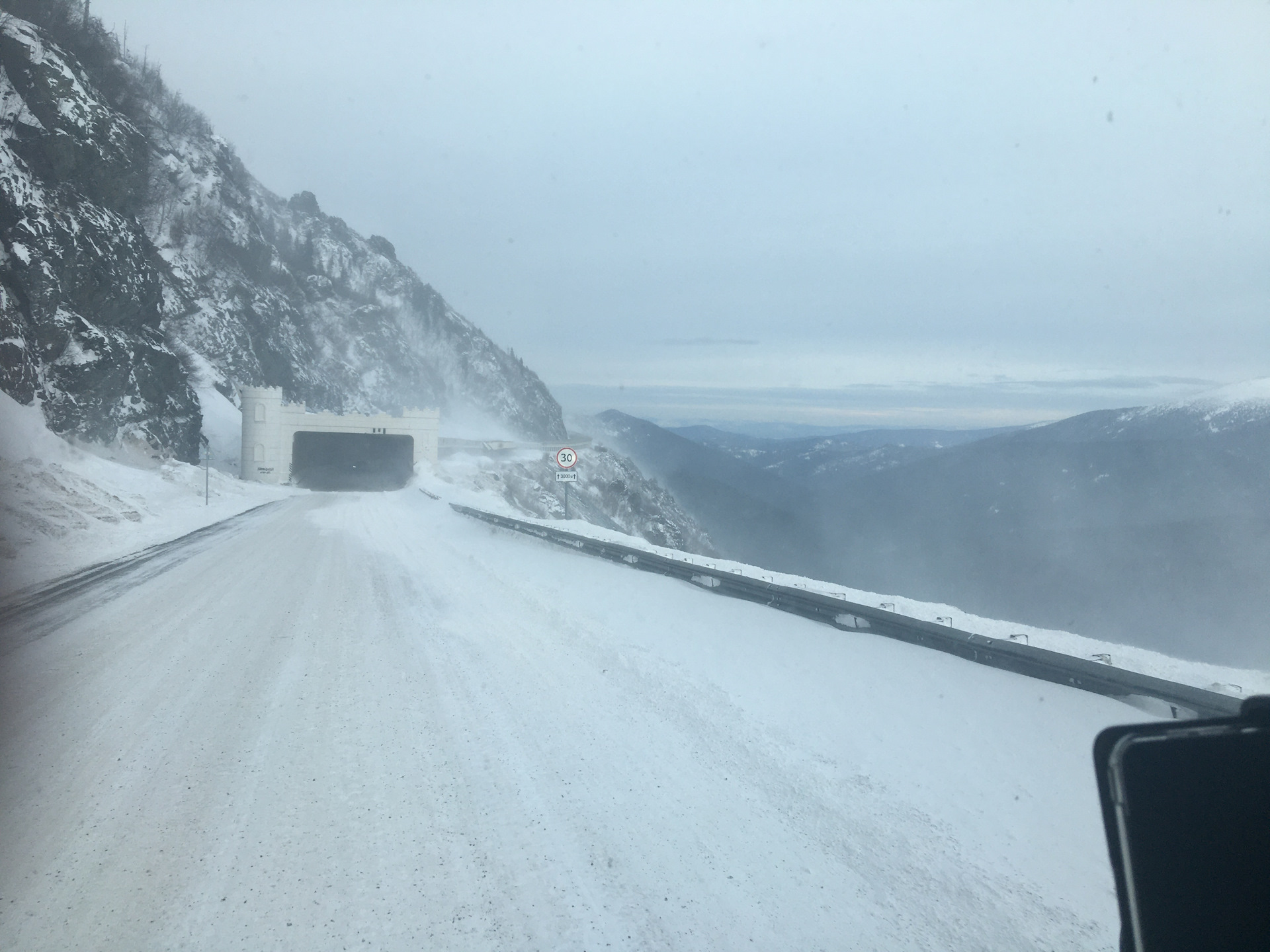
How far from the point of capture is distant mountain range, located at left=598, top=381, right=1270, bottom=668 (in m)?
74.1

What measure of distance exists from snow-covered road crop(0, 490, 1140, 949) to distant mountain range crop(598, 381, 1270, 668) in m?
38.3

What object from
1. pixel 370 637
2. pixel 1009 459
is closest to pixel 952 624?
pixel 370 637

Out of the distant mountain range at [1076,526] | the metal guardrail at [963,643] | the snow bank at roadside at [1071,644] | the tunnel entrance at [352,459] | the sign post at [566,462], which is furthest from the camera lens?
the distant mountain range at [1076,526]

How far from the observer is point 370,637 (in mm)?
9578

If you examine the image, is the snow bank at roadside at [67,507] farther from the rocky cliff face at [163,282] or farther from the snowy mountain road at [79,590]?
the rocky cliff face at [163,282]

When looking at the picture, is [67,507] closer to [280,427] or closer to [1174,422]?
[280,427]

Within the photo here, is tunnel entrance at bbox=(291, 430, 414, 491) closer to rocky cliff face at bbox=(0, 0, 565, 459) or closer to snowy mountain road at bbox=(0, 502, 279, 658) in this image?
rocky cliff face at bbox=(0, 0, 565, 459)

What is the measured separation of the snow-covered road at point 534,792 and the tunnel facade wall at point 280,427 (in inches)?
1753

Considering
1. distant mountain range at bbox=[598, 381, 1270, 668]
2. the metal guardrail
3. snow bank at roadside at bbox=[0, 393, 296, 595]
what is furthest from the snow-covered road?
distant mountain range at bbox=[598, 381, 1270, 668]

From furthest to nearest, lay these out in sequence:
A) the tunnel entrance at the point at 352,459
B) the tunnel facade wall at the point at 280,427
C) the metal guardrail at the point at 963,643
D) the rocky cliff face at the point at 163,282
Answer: the tunnel entrance at the point at 352,459
the tunnel facade wall at the point at 280,427
the rocky cliff face at the point at 163,282
the metal guardrail at the point at 963,643

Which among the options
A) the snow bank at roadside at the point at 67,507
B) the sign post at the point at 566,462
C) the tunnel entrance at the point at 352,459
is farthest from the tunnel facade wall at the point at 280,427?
the sign post at the point at 566,462

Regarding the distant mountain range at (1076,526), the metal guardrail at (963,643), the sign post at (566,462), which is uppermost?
the sign post at (566,462)

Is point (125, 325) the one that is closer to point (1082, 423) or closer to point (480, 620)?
point (480, 620)

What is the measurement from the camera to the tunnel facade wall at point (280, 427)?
5138cm
